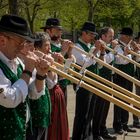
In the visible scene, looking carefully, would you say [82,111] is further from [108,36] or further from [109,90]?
[109,90]

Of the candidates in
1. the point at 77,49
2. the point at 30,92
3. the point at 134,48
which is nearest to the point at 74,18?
the point at 134,48

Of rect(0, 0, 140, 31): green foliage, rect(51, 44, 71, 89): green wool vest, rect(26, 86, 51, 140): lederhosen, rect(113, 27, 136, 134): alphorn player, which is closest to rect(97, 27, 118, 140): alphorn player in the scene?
rect(113, 27, 136, 134): alphorn player

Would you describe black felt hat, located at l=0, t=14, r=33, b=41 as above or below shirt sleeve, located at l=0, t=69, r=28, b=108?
above

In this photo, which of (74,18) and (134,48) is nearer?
(134,48)

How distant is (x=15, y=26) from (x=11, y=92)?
23.6 inches

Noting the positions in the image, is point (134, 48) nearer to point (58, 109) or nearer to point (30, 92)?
point (58, 109)

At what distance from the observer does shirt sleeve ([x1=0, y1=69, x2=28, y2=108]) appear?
384 cm

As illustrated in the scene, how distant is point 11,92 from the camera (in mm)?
3855

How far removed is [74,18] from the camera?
28.6m

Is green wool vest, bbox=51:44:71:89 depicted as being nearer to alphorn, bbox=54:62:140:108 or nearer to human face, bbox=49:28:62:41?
human face, bbox=49:28:62:41

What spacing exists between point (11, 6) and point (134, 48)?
519 centimetres

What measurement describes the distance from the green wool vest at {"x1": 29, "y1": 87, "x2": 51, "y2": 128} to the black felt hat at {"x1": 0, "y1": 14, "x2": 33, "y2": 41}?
3.47 ft

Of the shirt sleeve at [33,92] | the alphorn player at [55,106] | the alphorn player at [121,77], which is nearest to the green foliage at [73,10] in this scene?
the alphorn player at [121,77]

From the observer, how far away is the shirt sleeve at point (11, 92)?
384 centimetres
